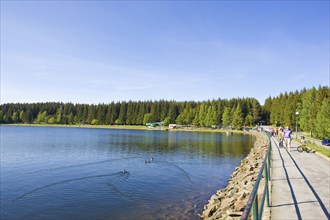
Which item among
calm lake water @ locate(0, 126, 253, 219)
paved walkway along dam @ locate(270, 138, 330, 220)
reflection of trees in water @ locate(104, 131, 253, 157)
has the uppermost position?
paved walkway along dam @ locate(270, 138, 330, 220)

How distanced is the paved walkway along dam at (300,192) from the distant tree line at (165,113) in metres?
112

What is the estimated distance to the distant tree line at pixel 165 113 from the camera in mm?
136000

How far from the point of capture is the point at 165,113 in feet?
535

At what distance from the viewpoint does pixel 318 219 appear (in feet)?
28.7

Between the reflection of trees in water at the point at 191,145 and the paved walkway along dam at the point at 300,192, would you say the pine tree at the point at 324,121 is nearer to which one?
the reflection of trees in water at the point at 191,145

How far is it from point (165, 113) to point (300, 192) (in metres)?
151

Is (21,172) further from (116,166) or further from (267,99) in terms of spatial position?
(267,99)

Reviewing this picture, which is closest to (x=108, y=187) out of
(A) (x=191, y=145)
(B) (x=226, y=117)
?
(A) (x=191, y=145)

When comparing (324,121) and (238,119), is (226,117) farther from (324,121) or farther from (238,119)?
(324,121)

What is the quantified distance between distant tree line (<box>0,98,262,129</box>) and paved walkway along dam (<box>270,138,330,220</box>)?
11235cm

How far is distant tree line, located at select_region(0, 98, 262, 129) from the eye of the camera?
136000mm

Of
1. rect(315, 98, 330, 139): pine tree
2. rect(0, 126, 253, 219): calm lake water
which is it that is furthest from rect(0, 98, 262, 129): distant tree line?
rect(0, 126, 253, 219): calm lake water

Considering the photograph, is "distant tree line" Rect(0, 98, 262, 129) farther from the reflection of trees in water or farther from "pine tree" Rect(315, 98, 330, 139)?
"pine tree" Rect(315, 98, 330, 139)

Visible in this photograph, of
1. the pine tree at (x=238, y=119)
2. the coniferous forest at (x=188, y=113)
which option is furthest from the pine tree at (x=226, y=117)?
the pine tree at (x=238, y=119)
